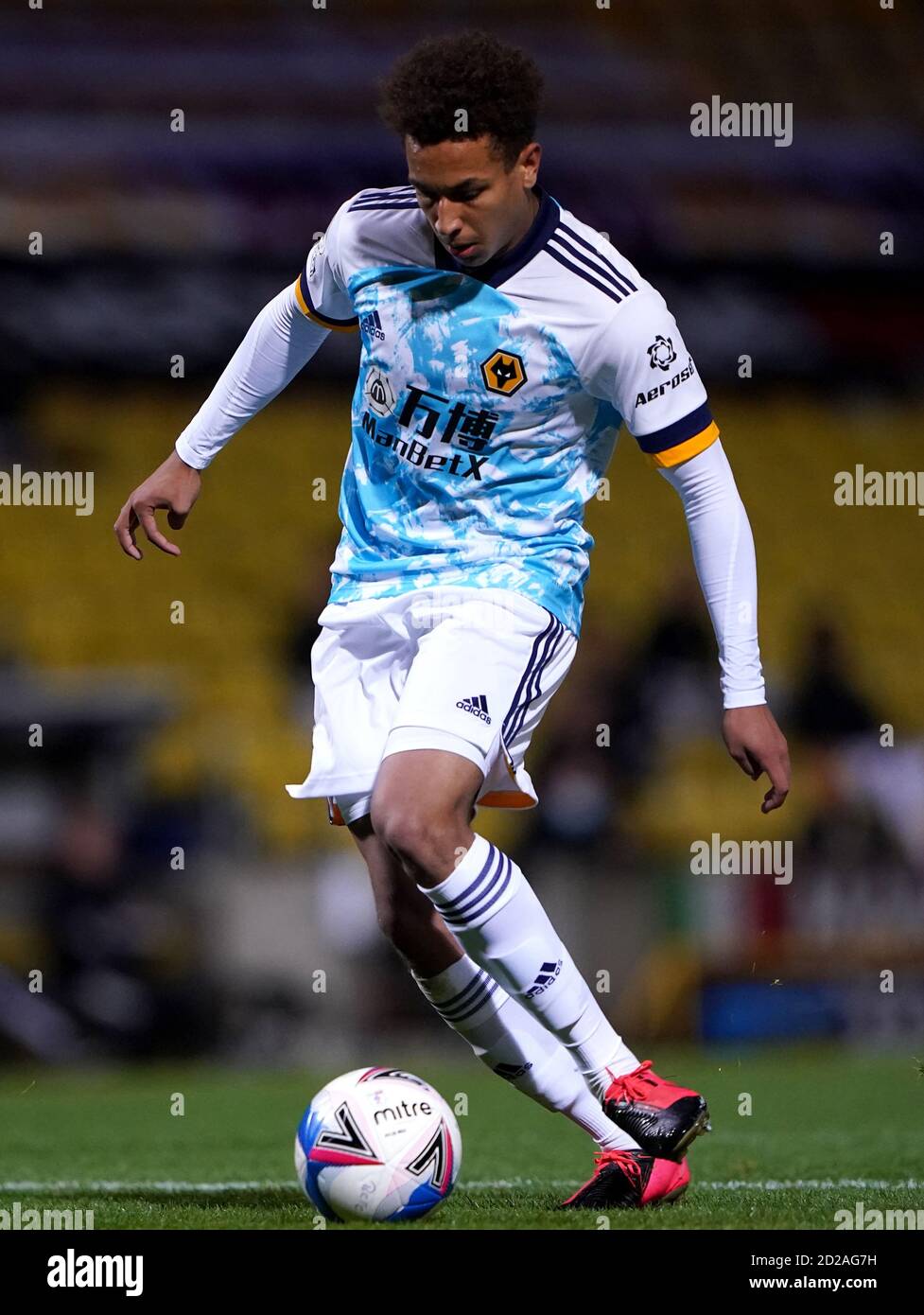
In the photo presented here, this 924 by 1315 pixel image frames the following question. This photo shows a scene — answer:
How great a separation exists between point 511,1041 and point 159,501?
60.1 inches

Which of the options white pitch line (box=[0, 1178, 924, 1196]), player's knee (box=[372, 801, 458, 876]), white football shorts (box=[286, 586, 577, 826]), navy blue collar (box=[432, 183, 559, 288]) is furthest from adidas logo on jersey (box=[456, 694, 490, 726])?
white pitch line (box=[0, 1178, 924, 1196])

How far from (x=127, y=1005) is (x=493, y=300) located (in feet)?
21.0

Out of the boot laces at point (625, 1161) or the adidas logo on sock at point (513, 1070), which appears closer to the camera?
the boot laces at point (625, 1161)

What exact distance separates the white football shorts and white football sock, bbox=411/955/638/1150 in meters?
0.42

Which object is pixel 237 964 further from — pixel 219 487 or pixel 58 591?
pixel 219 487

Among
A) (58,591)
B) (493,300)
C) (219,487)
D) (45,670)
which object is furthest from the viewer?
(219,487)

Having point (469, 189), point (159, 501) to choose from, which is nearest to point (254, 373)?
point (159, 501)

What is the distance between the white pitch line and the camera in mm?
4414

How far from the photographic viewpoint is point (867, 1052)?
9766 millimetres

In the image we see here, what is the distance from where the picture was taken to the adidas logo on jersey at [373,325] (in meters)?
4.16

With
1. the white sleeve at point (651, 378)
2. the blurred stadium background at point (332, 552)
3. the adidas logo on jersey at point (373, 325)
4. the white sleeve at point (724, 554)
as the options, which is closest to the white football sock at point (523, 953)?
the white sleeve at point (724, 554)

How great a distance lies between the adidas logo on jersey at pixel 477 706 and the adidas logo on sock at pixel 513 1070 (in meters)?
0.80

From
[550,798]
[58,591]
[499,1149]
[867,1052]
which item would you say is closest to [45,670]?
[58,591]

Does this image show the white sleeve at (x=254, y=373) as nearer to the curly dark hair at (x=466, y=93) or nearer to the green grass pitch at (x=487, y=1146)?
the curly dark hair at (x=466, y=93)
